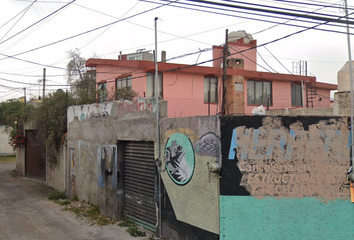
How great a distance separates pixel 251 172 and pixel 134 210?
14.2 ft

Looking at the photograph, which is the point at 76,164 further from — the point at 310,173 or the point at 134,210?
the point at 310,173

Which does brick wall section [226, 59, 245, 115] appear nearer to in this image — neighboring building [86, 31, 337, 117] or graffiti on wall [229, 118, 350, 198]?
neighboring building [86, 31, 337, 117]

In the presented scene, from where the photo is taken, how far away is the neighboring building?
16922 millimetres

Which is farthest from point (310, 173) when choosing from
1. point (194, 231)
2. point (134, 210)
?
point (134, 210)

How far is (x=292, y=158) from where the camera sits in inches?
259

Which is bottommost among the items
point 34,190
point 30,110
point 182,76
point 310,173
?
point 34,190

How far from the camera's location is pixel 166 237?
7977 mm

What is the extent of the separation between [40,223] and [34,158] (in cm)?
946

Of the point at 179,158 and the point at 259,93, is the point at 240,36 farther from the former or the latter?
the point at 179,158

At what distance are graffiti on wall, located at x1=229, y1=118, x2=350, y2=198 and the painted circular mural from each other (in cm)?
114

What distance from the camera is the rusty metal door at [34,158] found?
57.6 feet

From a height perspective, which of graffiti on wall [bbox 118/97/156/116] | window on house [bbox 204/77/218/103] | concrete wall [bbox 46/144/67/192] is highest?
window on house [bbox 204/77/218/103]

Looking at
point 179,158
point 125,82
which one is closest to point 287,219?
point 179,158

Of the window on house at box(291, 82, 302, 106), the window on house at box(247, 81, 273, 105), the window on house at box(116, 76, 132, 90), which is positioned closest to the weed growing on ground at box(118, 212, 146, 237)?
the window on house at box(116, 76, 132, 90)
